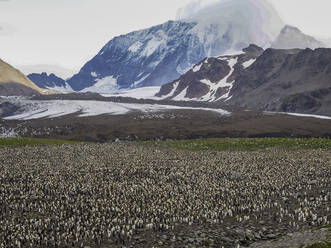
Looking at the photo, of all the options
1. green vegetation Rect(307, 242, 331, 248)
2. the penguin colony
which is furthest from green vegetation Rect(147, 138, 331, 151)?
green vegetation Rect(307, 242, 331, 248)

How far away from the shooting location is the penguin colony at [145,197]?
23.5 m

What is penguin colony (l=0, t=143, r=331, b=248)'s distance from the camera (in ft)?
77.3

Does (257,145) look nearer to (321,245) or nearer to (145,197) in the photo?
(145,197)

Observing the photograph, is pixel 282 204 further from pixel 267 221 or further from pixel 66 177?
pixel 66 177

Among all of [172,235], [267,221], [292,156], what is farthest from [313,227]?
[292,156]

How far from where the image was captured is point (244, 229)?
77.2 ft

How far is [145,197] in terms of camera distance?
3062 cm

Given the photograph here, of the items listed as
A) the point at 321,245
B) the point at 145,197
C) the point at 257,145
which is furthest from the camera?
the point at 257,145

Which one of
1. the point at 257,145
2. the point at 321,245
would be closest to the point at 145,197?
the point at 321,245

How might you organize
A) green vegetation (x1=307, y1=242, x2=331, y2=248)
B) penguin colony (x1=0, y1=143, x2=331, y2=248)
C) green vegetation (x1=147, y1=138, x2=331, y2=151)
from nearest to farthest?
green vegetation (x1=307, y1=242, x2=331, y2=248), penguin colony (x1=0, y1=143, x2=331, y2=248), green vegetation (x1=147, y1=138, x2=331, y2=151)

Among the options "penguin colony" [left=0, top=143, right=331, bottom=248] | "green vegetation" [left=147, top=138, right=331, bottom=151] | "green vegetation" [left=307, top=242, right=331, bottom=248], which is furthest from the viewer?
"green vegetation" [left=147, top=138, right=331, bottom=151]

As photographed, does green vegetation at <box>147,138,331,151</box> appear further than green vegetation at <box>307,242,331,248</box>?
Yes

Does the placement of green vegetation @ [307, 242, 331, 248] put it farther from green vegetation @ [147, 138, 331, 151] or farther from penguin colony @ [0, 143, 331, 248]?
green vegetation @ [147, 138, 331, 151]

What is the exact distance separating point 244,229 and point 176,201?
21.5 feet
